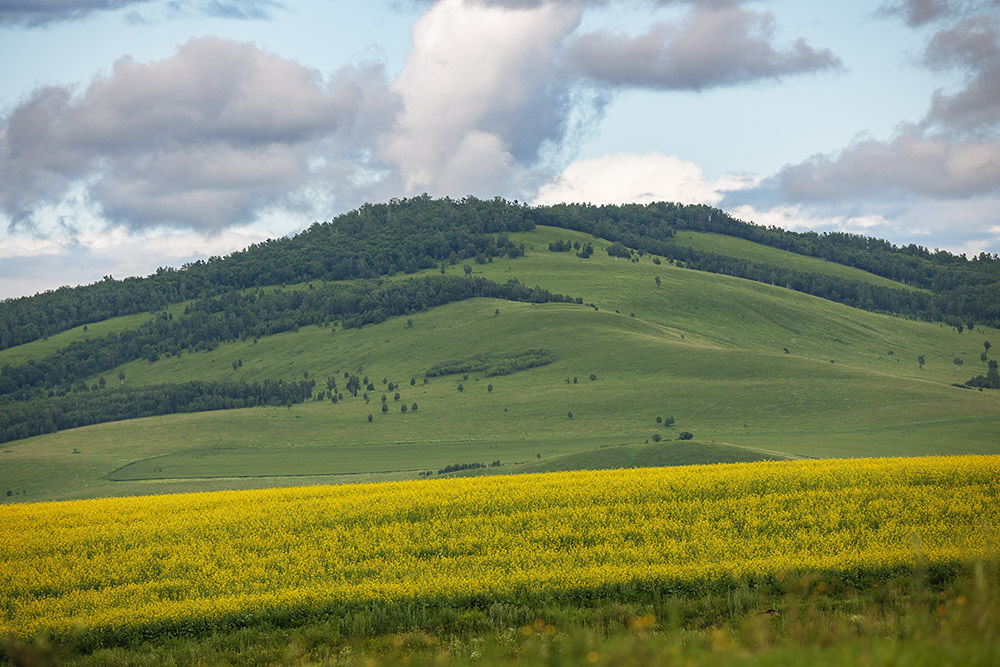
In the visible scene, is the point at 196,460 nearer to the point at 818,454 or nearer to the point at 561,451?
the point at 561,451

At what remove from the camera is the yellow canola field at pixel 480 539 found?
19.4 meters

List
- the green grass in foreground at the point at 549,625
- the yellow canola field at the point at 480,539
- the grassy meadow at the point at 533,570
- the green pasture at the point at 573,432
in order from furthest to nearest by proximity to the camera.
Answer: the green pasture at the point at 573,432
the yellow canola field at the point at 480,539
the green grass in foreground at the point at 549,625
the grassy meadow at the point at 533,570

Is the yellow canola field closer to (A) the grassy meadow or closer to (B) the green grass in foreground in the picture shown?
(A) the grassy meadow

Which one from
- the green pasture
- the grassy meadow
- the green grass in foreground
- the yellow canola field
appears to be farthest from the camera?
the green pasture

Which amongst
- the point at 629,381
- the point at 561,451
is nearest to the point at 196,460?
the point at 561,451

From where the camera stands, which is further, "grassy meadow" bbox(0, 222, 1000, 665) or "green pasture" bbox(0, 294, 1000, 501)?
"green pasture" bbox(0, 294, 1000, 501)

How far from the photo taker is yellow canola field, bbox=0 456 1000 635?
19.4 metres

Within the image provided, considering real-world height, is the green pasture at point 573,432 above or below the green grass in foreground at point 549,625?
below

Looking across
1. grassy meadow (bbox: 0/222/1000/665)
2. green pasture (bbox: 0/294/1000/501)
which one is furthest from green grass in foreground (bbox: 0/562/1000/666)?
green pasture (bbox: 0/294/1000/501)

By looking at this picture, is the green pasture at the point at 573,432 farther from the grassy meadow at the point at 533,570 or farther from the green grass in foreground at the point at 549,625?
the green grass in foreground at the point at 549,625

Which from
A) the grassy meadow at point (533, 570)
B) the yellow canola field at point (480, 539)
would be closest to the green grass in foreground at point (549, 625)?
the grassy meadow at point (533, 570)

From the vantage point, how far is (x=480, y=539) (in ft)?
74.2

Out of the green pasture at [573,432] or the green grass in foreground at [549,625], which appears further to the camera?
the green pasture at [573,432]

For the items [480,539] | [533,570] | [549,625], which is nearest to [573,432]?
[480,539]
